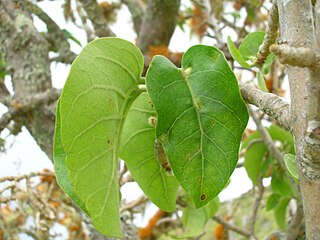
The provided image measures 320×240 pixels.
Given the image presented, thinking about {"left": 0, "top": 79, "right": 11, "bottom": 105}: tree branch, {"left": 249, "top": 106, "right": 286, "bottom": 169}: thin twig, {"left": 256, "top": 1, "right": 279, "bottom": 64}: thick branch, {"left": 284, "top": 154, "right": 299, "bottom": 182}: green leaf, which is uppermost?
{"left": 256, "top": 1, "right": 279, "bottom": 64}: thick branch

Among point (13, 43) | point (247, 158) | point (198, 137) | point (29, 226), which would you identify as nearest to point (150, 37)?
point (13, 43)

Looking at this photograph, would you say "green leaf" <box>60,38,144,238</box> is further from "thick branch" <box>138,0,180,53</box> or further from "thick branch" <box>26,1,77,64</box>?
"thick branch" <box>138,0,180,53</box>

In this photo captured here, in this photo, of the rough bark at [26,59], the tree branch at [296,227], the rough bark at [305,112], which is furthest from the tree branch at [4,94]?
the rough bark at [305,112]

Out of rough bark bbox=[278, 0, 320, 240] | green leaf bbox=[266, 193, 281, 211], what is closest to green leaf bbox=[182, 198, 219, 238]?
green leaf bbox=[266, 193, 281, 211]

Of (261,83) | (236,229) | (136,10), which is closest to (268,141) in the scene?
(236,229)

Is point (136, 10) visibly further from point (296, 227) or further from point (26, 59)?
point (296, 227)

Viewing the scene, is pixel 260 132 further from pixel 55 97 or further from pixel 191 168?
pixel 191 168

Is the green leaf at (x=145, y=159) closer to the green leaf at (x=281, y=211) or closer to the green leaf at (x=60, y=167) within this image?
the green leaf at (x=60, y=167)
